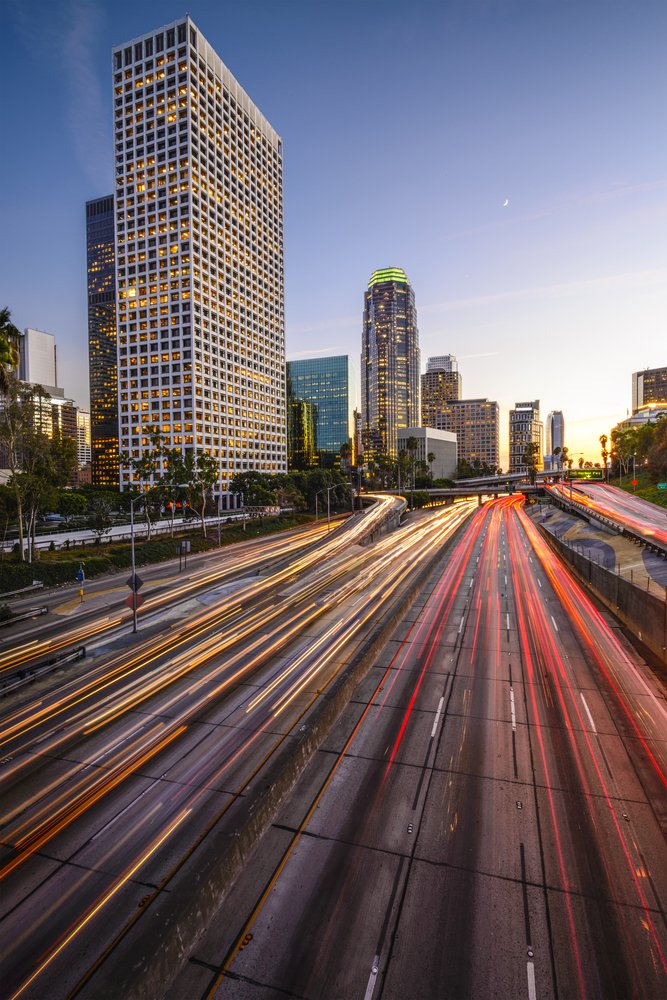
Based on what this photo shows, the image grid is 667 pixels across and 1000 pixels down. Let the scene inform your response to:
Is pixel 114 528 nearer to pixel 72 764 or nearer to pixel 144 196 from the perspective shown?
pixel 72 764

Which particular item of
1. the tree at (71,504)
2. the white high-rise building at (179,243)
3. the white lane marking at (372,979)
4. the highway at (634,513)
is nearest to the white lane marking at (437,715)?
the white lane marking at (372,979)

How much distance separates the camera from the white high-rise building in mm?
118062

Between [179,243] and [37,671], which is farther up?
[179,243]

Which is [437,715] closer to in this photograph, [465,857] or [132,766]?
[465,857]

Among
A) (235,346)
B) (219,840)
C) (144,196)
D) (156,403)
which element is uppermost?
(144,196)

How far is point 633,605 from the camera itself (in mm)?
27703

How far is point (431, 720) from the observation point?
56.0ft

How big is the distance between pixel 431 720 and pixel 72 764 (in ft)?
40.8

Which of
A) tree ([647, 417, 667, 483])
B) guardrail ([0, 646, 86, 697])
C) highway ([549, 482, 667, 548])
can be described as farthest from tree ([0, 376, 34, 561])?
tree ([647, 417, 667, 483])

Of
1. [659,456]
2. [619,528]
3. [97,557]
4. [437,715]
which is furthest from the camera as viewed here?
[659,456]

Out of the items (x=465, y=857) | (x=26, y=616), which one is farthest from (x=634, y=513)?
(x=26, y=616)

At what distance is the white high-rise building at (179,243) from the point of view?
118062 millimetres

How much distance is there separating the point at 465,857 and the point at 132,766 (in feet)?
33.4

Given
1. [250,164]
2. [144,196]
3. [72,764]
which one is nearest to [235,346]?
[144,196]
